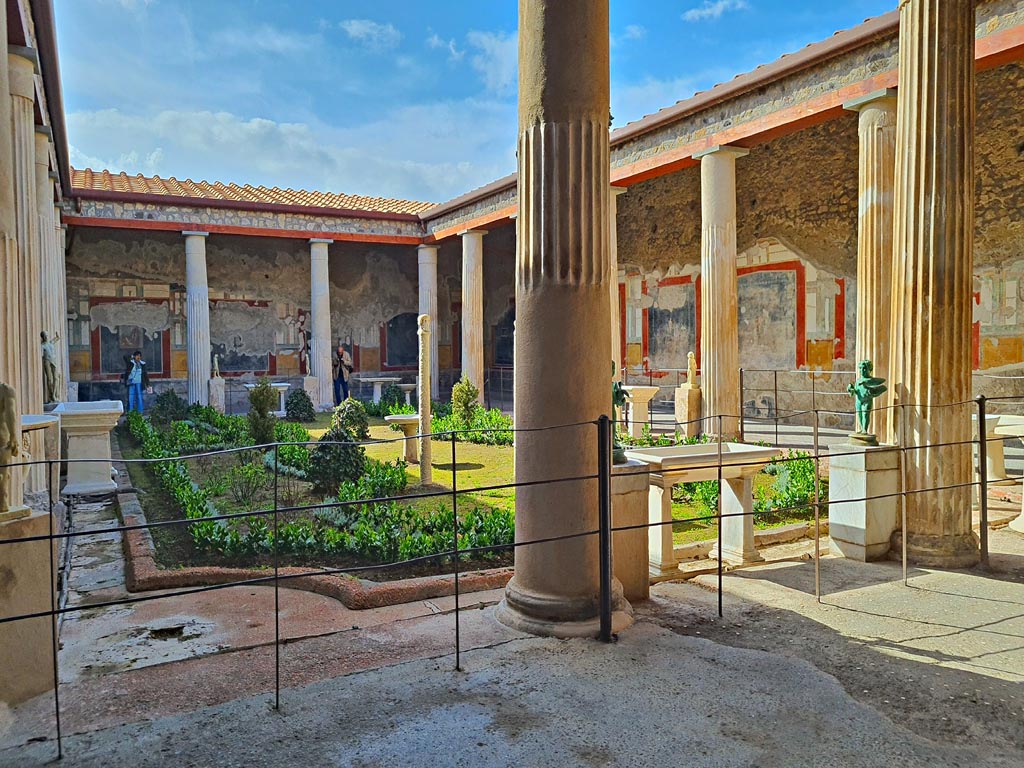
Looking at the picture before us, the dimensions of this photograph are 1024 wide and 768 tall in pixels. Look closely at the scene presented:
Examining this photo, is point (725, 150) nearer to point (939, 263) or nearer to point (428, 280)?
point (939, 263)

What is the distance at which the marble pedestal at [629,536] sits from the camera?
384cm

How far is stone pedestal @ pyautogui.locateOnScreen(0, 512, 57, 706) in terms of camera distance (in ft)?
9.33

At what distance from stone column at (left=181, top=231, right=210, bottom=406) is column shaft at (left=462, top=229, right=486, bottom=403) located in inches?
221

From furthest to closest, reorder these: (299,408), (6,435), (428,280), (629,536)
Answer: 1. (428,280)
2. (299,408)
3. (629,536)
4. (6,435)

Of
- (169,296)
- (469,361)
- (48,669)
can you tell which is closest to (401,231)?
(469,361)

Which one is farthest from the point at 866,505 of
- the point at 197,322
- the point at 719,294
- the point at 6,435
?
the point at 197,322

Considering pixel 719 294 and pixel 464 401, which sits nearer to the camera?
pixel 719 294

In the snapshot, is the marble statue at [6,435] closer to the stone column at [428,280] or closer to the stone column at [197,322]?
the stone column at [197,322]

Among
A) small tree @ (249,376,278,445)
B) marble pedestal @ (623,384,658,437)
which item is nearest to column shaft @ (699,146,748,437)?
marble pedestal @ (623,384,658,437)

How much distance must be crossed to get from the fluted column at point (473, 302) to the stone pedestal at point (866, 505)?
458 inches

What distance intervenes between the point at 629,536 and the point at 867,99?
6.56 meters

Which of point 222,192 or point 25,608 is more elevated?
point 222,192

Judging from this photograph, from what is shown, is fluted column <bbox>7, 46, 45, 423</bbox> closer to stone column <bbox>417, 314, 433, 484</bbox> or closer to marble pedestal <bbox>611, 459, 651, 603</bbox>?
stone column <bbox>417, 314, 433, 484</bbox>

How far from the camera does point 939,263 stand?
4777 millimetres
